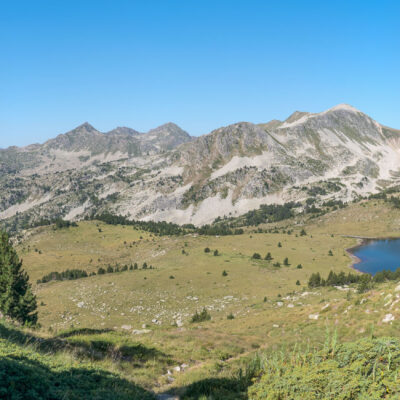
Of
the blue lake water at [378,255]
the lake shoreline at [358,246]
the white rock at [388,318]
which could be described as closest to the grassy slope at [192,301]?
the white rock at [388,318]

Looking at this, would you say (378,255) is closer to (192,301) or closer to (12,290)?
(192,301)

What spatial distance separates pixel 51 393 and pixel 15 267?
35.8 metres

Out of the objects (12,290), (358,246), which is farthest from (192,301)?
(358,246)

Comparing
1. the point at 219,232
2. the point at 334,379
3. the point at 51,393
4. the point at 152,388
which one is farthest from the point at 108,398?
the point at 219,232

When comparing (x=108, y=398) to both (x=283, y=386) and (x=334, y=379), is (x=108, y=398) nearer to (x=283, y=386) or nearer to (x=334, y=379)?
(x=283, y=386)

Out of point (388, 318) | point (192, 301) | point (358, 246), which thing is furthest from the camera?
point (358, 246)

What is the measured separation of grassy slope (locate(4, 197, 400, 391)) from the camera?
54.7ft

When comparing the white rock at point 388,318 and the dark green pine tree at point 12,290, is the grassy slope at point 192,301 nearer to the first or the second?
the white rock at point 388,318

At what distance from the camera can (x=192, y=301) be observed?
48.1 meters

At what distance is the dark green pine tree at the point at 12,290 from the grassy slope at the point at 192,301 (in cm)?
663

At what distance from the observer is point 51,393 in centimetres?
721

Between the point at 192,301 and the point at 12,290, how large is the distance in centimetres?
2755

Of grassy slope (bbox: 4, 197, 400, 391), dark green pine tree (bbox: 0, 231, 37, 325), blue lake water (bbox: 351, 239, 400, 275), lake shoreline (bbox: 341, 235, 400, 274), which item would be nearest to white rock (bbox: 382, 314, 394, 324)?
grassy slope (bbox: 4, 197, 400, 391)

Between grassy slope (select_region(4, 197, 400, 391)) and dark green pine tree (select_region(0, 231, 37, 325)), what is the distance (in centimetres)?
663
